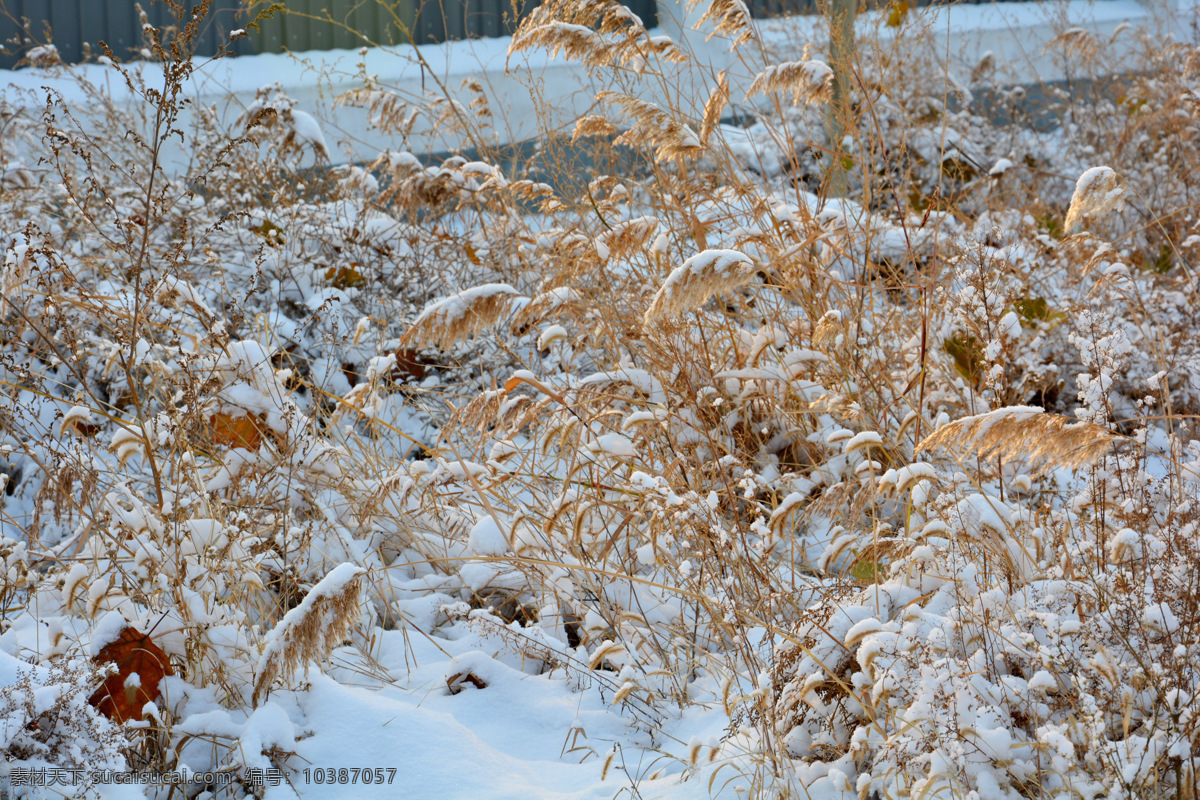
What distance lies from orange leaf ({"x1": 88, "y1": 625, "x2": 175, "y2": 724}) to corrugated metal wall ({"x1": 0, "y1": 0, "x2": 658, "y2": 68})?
442cm

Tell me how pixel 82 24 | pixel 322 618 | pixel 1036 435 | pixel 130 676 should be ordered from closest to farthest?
pixel 1036 435, pixel 322 618, pixel 130 676, pixel 82 24

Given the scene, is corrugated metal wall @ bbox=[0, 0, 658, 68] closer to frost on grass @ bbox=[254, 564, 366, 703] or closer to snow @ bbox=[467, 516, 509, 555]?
snow @ bbox=[467, 516, 509, 555]

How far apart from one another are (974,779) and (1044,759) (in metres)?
0.14

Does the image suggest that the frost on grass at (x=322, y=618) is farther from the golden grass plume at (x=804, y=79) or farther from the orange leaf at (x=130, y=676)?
the golden grass plume at (x=804, y=79)

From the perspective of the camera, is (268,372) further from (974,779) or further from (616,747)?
(974,779)

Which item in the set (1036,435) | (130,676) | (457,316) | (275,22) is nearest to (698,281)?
(457,316)

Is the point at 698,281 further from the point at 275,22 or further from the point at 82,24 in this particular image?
the point at 82,24

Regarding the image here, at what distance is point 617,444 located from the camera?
2211mm

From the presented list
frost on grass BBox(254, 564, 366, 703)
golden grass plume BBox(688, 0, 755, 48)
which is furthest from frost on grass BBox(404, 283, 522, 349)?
golden grass plume BBox(688, 0, 755, 48)

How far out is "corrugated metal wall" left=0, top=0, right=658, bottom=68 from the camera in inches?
225

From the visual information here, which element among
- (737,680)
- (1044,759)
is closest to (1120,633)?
(1044,759)

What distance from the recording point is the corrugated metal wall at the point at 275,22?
5723 mm

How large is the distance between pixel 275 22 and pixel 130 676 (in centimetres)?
578

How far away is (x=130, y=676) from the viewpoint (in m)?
1.66
